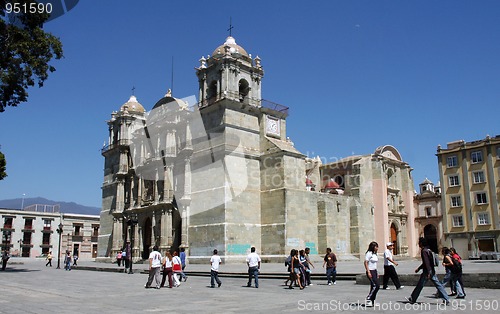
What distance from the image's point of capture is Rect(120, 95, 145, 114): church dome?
45.8m

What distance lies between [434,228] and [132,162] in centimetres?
3574

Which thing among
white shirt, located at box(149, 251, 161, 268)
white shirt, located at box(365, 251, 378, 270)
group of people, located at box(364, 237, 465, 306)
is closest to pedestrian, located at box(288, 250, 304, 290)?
group of people, located at box(364, 237, 465, 306)

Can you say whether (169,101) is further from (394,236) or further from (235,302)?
(235,302)

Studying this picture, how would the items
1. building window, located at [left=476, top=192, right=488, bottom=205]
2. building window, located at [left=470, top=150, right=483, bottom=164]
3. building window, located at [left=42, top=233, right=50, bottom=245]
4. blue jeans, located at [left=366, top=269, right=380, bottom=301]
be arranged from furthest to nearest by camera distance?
building window, located at [left=42, top=233, right=50, bottom=245] < building window, located at [left=470, top=150, right=483, bottom=164] < building window, located at [left=476, top=192, right=488, bottom=205] < blue jeans, located at [left=366, top=269, right=380, bottom=301]

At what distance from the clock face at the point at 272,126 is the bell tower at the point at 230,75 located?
1699 millimetres

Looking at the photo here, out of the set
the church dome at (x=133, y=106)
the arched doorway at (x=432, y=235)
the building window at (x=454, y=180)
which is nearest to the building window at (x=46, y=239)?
the church dome at (x=133, y=106)

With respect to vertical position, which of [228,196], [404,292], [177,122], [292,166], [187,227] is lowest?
[404,292]

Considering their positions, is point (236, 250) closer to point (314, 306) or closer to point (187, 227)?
point (187, 227)

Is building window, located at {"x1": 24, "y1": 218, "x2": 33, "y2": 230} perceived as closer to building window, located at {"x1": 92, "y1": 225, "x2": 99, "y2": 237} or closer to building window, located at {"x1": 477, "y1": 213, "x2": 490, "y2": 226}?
building window, located at {"x1": 92, "y1": 225, "x2": 99, "y2": 237}

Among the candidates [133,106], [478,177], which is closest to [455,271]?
[478,177]

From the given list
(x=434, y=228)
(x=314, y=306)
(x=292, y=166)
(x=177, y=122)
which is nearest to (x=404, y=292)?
(x=314, y=306)

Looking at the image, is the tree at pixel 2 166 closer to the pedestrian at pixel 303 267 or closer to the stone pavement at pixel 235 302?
the stone pavement at pixel 235 302

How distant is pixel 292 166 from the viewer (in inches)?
1330

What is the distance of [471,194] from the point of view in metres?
42.1
